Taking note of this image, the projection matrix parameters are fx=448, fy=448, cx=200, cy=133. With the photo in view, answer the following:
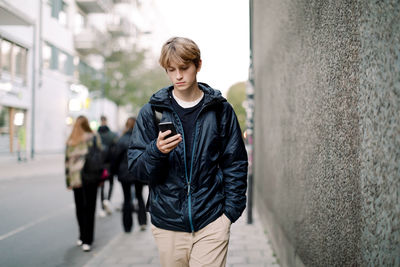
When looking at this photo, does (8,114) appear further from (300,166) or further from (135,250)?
(300,166)

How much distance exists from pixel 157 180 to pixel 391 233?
4.32 feet

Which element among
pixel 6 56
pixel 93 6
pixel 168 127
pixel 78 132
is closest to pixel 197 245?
pixel 168 127

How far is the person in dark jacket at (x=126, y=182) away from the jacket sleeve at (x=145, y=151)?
4.61 m

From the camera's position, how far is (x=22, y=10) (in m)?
9.32

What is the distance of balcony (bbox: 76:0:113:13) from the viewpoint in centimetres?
3362

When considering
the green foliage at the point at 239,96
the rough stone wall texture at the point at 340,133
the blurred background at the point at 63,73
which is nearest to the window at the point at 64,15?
the blurred background at the point at 63,73

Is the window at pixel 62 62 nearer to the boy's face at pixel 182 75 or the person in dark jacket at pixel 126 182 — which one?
the person in dark jacket at pixel 126 182

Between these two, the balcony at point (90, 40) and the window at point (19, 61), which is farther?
the balcony at point (90, 40)

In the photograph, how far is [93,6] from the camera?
114 ft

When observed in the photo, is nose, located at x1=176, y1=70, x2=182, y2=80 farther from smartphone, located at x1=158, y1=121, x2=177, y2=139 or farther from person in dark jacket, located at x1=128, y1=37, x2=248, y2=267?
smartphone, located at x1=158, y1=121, x2=177, y2=139

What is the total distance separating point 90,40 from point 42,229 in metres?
27.0

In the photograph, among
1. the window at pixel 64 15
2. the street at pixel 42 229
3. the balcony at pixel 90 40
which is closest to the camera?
the street at pixel 42 229

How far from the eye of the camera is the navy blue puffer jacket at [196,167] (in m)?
2.62

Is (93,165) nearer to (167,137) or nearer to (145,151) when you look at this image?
(145,151)
